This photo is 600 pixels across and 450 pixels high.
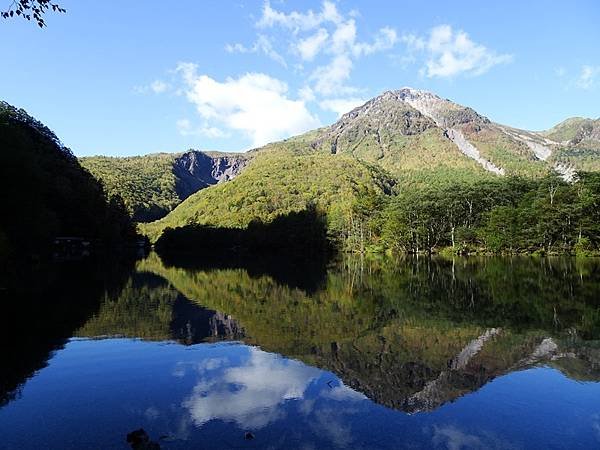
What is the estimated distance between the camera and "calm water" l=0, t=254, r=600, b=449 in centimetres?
980

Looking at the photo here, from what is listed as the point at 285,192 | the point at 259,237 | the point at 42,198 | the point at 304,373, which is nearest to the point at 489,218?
the point at 259,237

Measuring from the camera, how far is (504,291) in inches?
1247

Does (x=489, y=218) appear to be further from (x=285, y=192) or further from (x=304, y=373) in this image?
(x=285, y=192)

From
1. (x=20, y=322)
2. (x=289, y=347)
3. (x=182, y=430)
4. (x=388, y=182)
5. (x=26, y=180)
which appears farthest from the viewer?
(x=388, y=182)

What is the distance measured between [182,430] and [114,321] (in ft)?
48.3

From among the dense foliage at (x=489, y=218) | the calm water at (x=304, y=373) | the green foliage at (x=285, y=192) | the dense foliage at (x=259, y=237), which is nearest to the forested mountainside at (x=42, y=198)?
the dense foliage at (x=259, y=237)

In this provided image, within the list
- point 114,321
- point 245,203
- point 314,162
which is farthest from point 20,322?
point 314,162

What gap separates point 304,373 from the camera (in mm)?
14367

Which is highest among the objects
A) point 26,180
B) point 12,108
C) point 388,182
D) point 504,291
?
point 12,108

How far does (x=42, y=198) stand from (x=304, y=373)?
177 feet

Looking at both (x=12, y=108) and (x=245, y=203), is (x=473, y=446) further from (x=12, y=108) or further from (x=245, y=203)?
(x=245, y=203)

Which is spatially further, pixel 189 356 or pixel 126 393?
pixel 189 356

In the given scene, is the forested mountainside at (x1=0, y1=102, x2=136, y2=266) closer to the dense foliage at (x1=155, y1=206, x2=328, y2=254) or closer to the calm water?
the dense foliage at (x1=155, y1=206, x2=328, y2=254)

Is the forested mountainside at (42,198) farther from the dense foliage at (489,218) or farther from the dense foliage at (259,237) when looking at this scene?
the dense foliage at (489,218)
